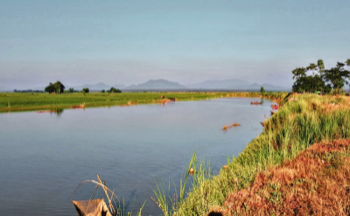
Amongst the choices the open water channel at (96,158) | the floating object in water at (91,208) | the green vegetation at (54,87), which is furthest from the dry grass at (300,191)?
the green vegetation at (54,87)

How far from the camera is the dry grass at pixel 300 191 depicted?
5.29 m

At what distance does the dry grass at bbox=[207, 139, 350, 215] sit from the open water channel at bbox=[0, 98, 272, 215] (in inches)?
141

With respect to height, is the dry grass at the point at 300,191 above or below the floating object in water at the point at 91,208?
A: above

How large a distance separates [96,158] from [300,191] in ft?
38.6

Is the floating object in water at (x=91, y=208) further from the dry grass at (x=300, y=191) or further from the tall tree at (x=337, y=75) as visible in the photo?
the tall tree at (x=337, y=75)

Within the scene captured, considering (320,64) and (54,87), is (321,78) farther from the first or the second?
(54,87)

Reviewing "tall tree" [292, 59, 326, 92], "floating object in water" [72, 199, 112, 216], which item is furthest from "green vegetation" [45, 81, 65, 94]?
"floating object in water" [72, 199, 112, 216]

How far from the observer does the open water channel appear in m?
10.0

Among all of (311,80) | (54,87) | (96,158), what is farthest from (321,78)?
(54,87)

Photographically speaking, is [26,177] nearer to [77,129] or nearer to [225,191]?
[225,191]

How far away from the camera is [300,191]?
5.97 m

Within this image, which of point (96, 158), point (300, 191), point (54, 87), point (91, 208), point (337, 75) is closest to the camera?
point (300, 191)

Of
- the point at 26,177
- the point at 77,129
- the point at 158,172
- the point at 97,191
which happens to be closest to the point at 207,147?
the point at 158,172

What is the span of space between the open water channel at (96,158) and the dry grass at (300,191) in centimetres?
357
